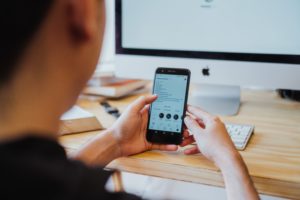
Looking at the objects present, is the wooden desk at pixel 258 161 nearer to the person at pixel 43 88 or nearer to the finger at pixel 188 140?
the finger at pixel 188 140

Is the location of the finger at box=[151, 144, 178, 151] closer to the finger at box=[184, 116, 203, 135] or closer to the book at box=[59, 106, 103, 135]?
the finger at box=[184, 116, 203, 135]

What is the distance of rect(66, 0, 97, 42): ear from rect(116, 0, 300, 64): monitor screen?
61 cm

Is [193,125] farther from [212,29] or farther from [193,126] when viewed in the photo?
[212,29]

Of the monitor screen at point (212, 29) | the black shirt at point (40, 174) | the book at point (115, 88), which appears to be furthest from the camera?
the book at point (115, 88)

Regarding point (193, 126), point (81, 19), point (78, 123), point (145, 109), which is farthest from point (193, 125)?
point (81, 19)

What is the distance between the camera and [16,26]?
333 mm

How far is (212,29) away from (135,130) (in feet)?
1.18

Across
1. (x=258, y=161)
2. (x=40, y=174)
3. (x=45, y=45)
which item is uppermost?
(x=45, y=45)

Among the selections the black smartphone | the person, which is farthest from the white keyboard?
the person

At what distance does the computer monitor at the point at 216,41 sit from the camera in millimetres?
923

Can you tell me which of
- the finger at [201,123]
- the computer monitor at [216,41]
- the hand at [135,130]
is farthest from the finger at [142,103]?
the computer monitor at [216,41]

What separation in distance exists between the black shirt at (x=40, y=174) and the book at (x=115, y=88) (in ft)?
2.62

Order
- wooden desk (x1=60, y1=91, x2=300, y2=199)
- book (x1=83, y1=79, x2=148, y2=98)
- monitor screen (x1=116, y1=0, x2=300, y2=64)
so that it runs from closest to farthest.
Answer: wooden desk (x1=60, y1=91, x2=300, y2=199) → monitor screen (x1=116, y1=0, x2=300, y2=64) → book (x1=83, y1=79, x2=148, y2=98)

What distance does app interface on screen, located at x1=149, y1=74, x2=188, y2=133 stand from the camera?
0.78m
